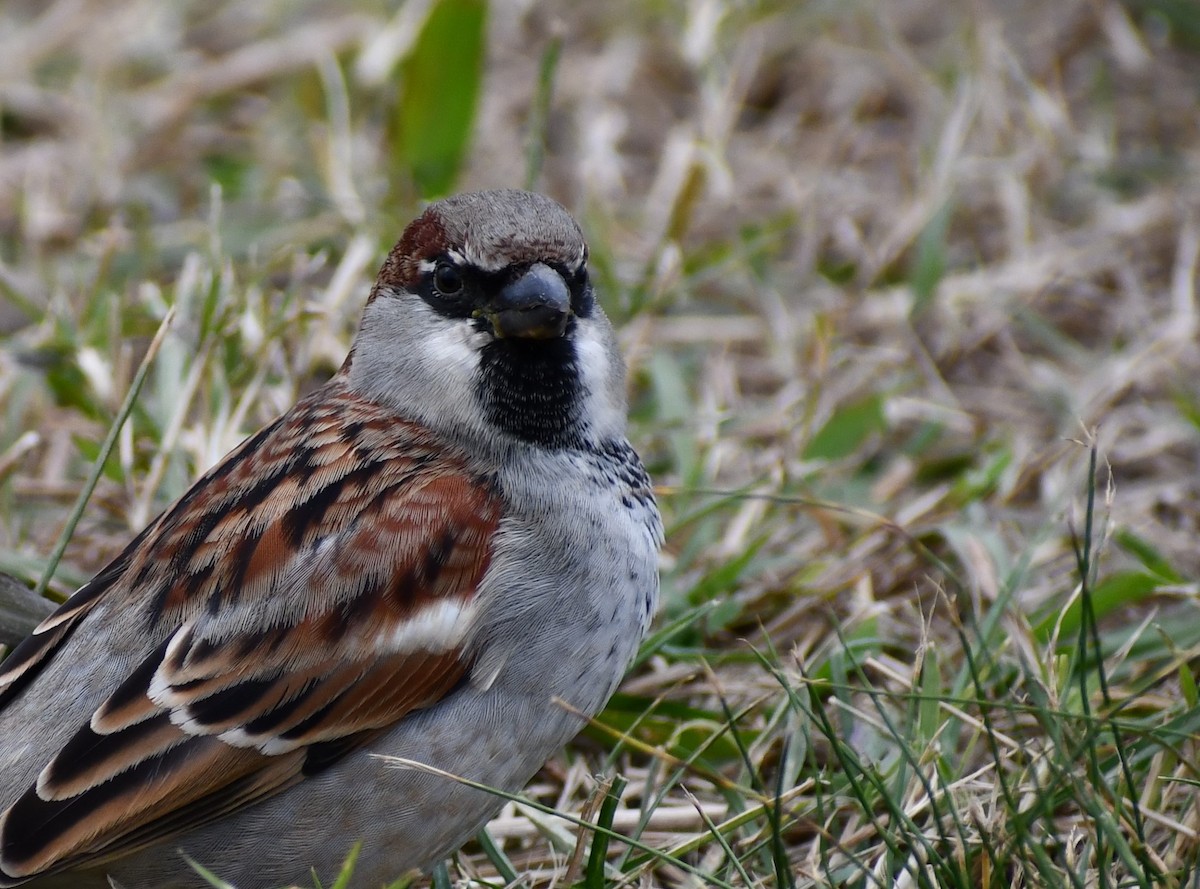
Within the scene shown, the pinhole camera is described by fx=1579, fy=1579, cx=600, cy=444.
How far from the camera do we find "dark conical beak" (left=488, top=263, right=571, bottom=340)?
8.76ft

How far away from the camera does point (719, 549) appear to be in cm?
353

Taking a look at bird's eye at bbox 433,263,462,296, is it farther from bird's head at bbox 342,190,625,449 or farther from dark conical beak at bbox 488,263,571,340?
dark conical beak at bbox 488,263,571,340

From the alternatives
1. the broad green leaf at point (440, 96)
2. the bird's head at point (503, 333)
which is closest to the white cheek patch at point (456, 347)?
the bird's head at point (503, 333)

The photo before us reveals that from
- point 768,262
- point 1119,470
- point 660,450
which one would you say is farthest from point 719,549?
point 768,262

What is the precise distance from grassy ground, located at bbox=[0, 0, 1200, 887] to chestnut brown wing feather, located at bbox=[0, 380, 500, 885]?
0.38 m

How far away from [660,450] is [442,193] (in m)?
1.22

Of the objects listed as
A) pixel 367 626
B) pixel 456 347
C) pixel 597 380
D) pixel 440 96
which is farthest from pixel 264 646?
pixel 440 96

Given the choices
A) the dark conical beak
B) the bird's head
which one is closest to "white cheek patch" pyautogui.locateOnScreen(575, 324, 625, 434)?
the bird's head

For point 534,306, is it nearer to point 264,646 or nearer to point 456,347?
point 456,347

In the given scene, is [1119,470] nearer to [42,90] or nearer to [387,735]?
[387,735]

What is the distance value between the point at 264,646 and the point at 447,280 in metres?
0.73

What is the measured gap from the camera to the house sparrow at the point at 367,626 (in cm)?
243

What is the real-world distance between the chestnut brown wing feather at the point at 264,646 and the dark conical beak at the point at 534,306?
0.92 feet

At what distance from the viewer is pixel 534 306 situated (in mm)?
2668
